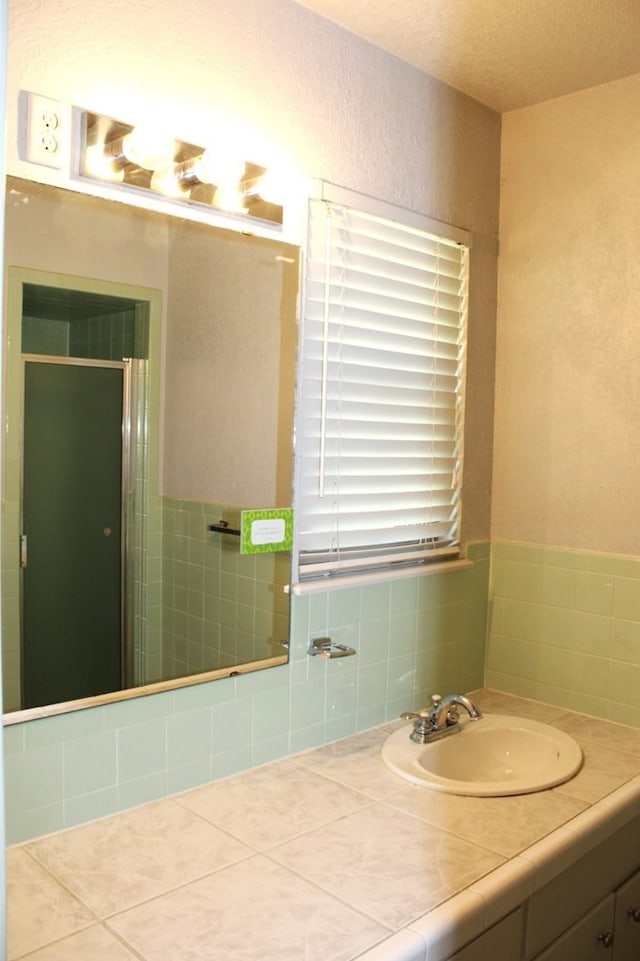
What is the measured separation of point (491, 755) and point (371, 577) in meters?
0.53

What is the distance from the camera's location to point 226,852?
1.37 meters

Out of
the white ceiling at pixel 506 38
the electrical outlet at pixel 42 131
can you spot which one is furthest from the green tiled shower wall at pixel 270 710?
the white ceiling at pixel 506 38

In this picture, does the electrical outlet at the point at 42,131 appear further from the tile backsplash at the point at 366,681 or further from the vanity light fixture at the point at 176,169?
the tile backsplash at the point at 366,681

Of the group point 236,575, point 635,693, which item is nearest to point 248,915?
point 236,575

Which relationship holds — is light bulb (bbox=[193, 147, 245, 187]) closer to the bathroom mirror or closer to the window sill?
the bathroom mirror

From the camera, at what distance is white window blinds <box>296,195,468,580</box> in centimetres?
183

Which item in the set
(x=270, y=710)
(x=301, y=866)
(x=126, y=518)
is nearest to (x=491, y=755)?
(x=270, y=710)

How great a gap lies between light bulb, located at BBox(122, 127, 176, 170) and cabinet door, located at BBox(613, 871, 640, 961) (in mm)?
1742

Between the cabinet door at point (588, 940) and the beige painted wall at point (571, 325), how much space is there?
85cm

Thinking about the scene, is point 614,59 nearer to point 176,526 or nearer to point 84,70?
point 84,70

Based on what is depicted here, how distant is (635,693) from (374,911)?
112 centimetres

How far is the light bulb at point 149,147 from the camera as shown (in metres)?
1.44

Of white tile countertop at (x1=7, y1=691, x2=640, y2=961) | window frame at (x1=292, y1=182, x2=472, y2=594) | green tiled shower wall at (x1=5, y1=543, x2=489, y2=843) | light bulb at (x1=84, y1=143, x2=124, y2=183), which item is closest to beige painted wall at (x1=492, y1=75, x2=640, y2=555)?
window frame at (x1=292, y1=182, x2=472, y2=594)

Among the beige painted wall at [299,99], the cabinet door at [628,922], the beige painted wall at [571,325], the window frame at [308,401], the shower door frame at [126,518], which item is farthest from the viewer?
the beige painted wall at [571,325]
